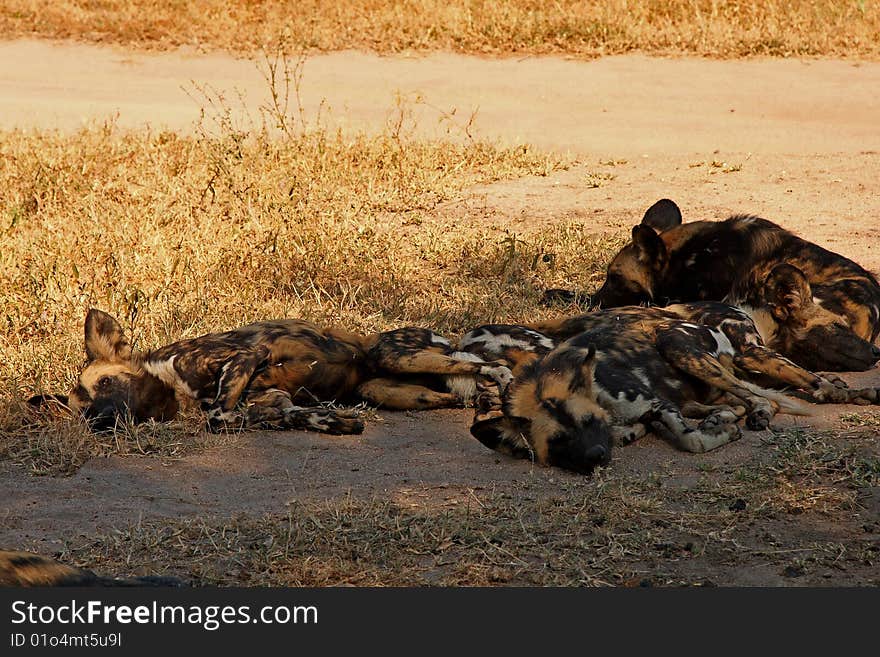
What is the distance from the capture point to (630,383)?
19.1 ft

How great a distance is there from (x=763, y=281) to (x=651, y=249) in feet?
2.57

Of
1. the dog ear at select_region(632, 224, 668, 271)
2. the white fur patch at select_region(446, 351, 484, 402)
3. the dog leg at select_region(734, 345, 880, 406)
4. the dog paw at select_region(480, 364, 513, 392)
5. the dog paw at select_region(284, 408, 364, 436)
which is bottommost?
the dog paw at select_region(284, 408, 364, 436)

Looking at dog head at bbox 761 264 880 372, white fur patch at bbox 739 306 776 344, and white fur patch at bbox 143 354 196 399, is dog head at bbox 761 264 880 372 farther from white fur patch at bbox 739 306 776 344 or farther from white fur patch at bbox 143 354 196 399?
white fur patch at bbox 143 354 196 399

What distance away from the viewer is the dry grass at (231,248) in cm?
683

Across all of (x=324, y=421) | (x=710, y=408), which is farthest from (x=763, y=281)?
(x=324, y=421)

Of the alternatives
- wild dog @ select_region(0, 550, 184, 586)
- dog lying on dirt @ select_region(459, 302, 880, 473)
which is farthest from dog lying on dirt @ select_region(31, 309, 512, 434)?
wild dog @ select_region(0, 550, 184, 586)

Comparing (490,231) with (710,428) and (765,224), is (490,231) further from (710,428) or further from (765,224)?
(710,428)

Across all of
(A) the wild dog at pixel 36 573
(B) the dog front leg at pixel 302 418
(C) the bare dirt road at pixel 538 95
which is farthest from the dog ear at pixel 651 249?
(A) the wild dog at pixel 36 573

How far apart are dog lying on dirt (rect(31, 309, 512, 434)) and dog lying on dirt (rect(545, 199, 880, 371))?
1502 millimetres

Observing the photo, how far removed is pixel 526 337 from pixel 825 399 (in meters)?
1.42

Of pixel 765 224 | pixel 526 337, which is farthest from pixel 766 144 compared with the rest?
pixel 526 337

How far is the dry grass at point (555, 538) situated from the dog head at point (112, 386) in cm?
122

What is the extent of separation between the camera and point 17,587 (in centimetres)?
330

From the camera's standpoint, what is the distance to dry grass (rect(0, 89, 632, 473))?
269 inches
